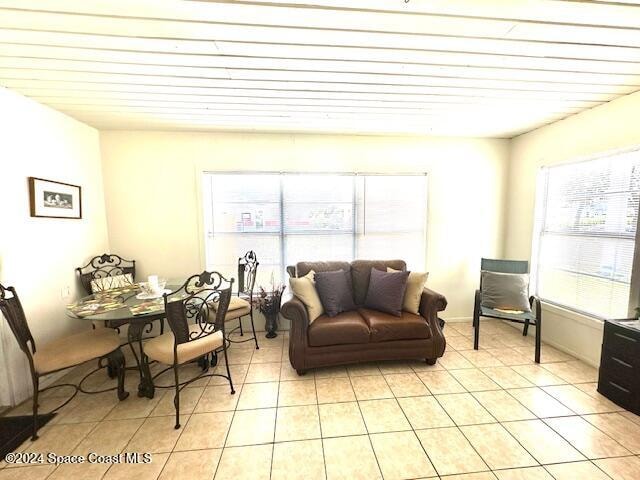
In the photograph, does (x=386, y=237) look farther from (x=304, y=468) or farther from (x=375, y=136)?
(x=304, y=468)

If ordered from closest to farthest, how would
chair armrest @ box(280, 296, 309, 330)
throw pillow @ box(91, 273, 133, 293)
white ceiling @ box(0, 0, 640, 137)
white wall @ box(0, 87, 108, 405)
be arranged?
white ceiling @ box(0, 0, 640, 137), white wall @ box(0, 87, 108, 405), chair armrest @ box(280, 296, 309, 330), throw pillow @ box(91, 273, 133, 293)

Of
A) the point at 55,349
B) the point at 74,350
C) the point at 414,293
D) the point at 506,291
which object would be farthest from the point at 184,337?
the point at 506,291

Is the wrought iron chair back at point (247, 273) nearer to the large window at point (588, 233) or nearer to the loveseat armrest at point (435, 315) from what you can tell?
the loveseat armrest at point (435, 315)

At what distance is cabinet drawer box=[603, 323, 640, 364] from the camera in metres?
1.92

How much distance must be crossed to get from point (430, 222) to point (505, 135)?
148cm

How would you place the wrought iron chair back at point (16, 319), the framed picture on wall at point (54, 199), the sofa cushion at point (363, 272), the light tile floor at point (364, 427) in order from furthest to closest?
the sofa cushion at point (363, 272), the framed picture on wall at point (54, 199), the wrought iron chair back at point (16, 319), the light tile floor at point (364, 427)

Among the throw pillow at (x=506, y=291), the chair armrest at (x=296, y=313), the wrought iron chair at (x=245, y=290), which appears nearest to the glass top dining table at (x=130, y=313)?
the wrought iron chair at (x=245, y=290)

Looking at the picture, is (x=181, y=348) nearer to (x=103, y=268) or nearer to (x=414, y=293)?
(x=103, y=268)

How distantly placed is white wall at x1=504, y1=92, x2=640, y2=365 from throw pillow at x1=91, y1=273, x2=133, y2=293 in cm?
490

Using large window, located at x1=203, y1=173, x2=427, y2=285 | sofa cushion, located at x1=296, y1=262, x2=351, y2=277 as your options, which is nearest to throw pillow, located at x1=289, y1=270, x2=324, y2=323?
sofa cushion, located at x1=296, y1=262, x2=351, y2=277

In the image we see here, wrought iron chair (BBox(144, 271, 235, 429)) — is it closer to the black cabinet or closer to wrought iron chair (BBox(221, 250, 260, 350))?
wrought iron chair (BBox(221, 250, 260, 350))

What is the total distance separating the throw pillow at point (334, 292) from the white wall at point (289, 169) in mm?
1443

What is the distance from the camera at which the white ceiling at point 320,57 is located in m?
1.33

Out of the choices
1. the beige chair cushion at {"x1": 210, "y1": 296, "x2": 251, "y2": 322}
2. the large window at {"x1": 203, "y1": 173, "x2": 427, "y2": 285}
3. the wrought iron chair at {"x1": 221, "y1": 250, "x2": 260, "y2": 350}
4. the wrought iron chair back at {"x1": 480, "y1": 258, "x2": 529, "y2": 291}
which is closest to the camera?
the beige chair cushion at {"x1": 210, "y1": 296, "x2": 251, "y2": 322}
